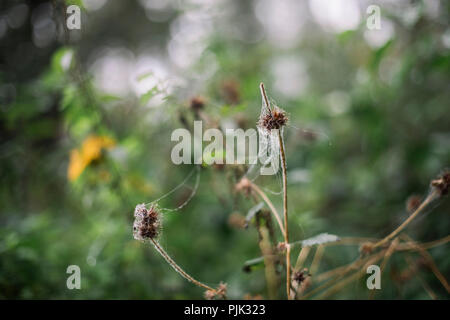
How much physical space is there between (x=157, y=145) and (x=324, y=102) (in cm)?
109

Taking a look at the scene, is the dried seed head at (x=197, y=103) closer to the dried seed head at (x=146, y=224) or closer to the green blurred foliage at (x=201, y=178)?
the green blurred foliage at (x=201, y=178)

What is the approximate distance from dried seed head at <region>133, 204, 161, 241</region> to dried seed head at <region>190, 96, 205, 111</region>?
37 cm

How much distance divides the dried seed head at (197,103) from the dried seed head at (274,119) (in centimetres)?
32

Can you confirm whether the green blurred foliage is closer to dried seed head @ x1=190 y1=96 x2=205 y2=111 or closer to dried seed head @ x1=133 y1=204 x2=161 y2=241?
dried seed head @ x1=190 y1=96 x2=205 y2=111

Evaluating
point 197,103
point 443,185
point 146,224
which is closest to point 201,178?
point 197,103

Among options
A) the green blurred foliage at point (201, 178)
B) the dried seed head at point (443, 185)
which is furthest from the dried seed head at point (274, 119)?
the dried seed head at point (443, 185)

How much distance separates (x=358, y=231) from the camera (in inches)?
61.0

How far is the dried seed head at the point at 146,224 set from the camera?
1.85 feet

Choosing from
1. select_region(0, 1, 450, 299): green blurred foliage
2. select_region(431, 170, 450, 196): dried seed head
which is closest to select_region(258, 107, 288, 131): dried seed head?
select_region(0, 1, 450, 299): green blurred foliage

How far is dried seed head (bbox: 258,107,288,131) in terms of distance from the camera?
560 mm

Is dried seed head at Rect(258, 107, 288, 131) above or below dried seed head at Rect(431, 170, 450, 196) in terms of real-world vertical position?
above

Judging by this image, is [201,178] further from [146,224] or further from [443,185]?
[443,185]

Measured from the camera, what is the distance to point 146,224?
566 millimetres
